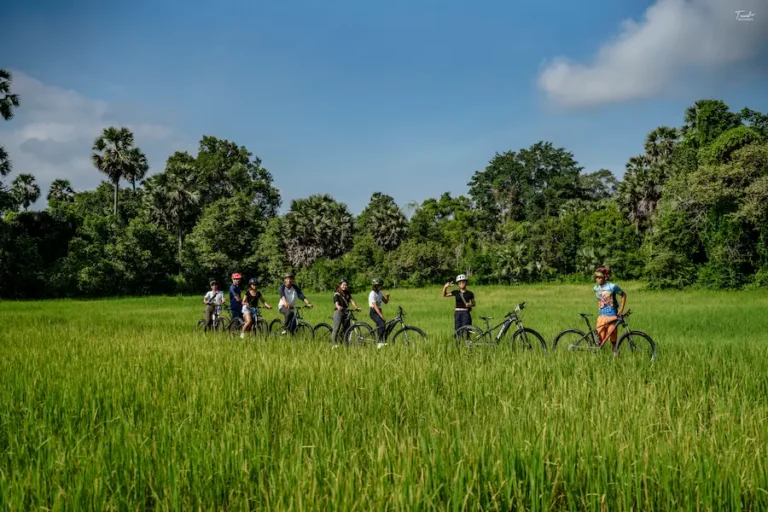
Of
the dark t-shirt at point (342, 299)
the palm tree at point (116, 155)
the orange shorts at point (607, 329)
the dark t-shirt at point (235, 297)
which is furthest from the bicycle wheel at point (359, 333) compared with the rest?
the palm tree at point (116, 155)

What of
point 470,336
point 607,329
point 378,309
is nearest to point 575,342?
point 607,329

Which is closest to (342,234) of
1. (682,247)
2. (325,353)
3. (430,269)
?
(430,269)

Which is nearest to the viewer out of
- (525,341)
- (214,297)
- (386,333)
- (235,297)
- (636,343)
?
(636,343)

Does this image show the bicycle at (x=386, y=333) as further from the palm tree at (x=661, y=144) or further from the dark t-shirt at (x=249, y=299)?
the palm tree at (x=661, y=144)

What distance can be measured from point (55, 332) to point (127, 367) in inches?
282

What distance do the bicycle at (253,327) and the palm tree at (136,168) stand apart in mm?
37943

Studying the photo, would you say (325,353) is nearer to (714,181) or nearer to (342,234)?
(714,181)

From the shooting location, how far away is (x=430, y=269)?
46406 mm

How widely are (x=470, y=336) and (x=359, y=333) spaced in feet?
7.78

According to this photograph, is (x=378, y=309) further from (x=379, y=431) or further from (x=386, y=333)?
(x=379, y=431)

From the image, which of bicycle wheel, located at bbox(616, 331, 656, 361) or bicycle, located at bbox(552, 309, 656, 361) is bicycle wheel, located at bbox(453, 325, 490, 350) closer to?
bicycle, located at bbox(552, 309, 656, 361)

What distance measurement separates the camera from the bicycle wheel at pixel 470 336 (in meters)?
9.48

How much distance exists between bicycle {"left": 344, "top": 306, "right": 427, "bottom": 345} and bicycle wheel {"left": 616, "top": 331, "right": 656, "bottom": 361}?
134 inches

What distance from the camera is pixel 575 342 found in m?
9.32
